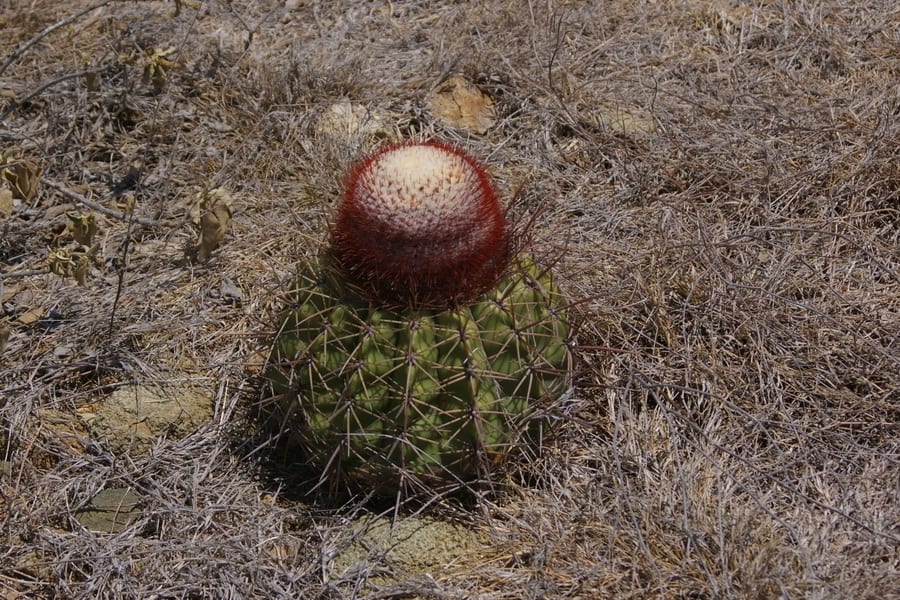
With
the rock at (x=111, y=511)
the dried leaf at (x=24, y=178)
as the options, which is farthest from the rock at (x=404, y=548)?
the dried leaf at (x=24, y=178)

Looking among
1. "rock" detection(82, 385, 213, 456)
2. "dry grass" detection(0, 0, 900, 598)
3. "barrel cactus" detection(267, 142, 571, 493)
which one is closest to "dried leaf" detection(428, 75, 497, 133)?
"dry grass" detection(0, 0, 900, 598)

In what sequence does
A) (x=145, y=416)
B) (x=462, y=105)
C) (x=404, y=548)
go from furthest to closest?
(x=462, y=105), (x=145, y=416), (x=404, y=548)

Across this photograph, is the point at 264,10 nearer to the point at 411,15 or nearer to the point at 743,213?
the point at 411,15

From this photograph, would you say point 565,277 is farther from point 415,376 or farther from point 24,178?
point 24,178

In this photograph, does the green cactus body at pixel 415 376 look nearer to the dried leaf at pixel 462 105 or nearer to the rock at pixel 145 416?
the rock at pixel 145 416

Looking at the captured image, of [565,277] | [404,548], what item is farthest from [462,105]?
[404,548]

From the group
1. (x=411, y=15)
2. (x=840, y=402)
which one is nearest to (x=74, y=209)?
(x=411, y=15)

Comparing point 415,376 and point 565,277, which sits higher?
point 415,376
